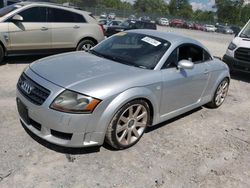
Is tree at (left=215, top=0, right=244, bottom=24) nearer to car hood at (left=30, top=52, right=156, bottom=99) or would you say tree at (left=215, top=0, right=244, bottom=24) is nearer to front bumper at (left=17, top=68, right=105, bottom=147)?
car hood at (left=30, top=52, right=156, bottom=99)

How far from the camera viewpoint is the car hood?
12.3ft

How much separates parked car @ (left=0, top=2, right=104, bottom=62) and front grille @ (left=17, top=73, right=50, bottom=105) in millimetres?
4400

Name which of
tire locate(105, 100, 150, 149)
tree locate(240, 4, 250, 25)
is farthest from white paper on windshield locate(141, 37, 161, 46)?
tree locate(240, 4, 250, 25)

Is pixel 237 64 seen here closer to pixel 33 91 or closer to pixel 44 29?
pixel 44 29

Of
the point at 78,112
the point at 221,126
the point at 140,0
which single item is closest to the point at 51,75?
the point at 78,112

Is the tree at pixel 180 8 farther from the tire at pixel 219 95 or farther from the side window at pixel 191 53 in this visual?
the side window at pixel 191 53

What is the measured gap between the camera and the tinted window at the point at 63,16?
8.76m

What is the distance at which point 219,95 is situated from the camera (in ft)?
20.7

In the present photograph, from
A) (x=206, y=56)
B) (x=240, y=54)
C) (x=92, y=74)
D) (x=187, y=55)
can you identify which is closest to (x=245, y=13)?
(x=240, y=54)

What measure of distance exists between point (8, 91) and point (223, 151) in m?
4.11

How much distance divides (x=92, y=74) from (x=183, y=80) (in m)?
1.53

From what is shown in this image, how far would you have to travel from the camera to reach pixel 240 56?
9367mm

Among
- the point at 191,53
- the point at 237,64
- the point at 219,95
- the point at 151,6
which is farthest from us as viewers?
the point at 151,6

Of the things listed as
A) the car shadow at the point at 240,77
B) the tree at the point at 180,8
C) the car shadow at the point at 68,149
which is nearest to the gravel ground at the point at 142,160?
the car shadow at the point at 68,149
